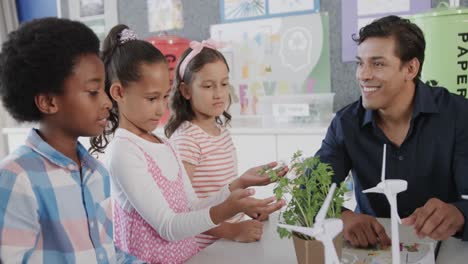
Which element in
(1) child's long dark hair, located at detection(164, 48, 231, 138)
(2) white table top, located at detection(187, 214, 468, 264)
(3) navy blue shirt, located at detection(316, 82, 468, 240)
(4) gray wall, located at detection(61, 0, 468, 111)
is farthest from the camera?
(4) gray wall, located at detection(61, 0, 468, 111)

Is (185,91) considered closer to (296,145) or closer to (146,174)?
(146,174)

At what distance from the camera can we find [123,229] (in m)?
0.96

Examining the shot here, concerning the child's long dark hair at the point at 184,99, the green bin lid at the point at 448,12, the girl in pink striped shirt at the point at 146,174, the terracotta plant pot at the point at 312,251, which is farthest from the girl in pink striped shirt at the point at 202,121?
the green bin lid at the point at 448,12

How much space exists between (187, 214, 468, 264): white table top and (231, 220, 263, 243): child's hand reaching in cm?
1

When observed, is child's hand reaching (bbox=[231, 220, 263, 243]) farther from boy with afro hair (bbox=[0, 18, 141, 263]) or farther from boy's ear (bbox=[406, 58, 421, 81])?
boy's ear (bbox=[406, 58, 421, 81])

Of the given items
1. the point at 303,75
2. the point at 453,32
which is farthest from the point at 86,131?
the point at 303,75

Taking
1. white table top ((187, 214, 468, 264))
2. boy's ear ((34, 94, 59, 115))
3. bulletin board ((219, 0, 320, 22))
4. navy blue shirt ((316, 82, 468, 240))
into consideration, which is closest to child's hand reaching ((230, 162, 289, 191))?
white table top ((187, 214, 468, 264))

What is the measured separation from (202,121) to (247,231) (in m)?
0.44

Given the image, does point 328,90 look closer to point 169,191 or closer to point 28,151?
point 169,191

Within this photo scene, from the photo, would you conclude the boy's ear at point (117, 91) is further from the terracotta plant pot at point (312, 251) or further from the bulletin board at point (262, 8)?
the bulletin board at point (262, 8)

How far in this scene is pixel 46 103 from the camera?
2.27ft

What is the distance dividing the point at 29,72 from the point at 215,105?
0.60 meters

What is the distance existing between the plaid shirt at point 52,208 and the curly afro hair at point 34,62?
0.06 m

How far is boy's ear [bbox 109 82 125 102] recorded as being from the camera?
965 millimetres
